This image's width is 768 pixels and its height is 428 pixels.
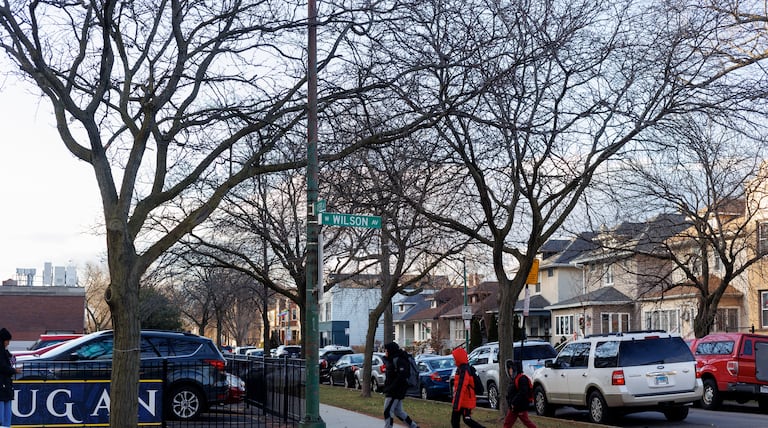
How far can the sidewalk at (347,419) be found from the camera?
1820 centimetres

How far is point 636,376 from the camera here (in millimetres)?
18281

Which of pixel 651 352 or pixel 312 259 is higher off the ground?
pixel 312 259

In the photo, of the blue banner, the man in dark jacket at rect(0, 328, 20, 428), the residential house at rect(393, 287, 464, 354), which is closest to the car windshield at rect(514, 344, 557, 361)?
the blue banner

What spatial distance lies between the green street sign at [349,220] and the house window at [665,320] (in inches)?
1490

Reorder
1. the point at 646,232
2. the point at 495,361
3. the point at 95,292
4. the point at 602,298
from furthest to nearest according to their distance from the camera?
the point at 95,292 → the point at 602,298 → the point at 646,232 → the point at 495,361

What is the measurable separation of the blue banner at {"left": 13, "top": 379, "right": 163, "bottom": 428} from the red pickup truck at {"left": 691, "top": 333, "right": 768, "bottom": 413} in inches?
604

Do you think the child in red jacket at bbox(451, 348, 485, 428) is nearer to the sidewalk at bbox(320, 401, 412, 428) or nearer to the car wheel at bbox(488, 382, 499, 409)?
the sidewalk at bbox(320, 401, 412, 428)

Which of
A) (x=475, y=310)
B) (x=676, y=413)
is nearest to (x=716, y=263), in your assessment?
(x=676, y=413)

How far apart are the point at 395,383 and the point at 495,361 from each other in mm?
11556

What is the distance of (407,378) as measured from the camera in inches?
599

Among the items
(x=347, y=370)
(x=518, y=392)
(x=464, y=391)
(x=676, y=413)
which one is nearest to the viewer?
(x=464, y=391)

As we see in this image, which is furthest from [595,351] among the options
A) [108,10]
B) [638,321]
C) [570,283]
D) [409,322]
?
[409,322]

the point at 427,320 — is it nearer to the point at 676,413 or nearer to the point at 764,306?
the point at 764,306

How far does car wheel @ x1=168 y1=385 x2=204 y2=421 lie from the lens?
55.1ft
